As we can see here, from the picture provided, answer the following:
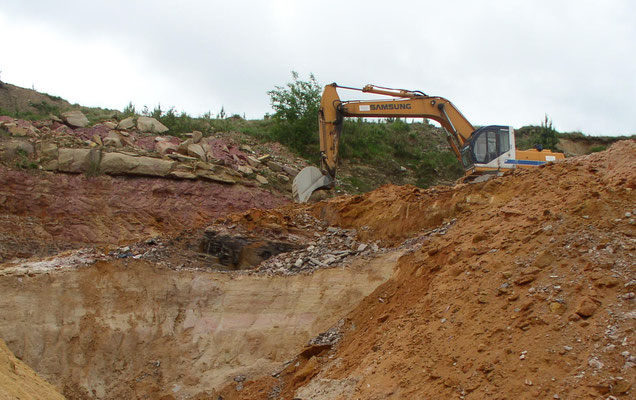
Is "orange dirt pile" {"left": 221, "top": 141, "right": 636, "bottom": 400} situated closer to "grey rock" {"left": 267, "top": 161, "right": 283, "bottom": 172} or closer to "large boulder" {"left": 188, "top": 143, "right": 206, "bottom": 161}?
"large boulder" {"left": 188, "top": 143, "right": 206, "bottom": 161}

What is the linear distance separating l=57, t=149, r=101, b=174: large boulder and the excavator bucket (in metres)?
6.02

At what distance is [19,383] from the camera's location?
784cm

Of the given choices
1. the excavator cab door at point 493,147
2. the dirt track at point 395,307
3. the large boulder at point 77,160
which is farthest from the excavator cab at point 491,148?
the large boulder at point 77,160

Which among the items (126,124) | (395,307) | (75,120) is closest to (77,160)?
(75,120)

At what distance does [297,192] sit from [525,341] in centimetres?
1087

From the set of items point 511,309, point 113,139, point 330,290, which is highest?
point 113,139

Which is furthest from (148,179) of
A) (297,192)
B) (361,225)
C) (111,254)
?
(361,225)

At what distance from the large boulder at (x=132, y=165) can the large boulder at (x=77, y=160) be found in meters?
0.25

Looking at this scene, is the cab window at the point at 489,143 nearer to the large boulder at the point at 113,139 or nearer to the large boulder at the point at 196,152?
the large boulder at the point at 196,152

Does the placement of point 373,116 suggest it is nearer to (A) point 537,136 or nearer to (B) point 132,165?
(B) point 132,165

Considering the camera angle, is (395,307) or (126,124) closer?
(395,307)

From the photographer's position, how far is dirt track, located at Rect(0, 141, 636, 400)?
6691 millimetres

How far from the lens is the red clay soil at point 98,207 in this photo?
15.9 m

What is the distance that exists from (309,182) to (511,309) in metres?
9.74
